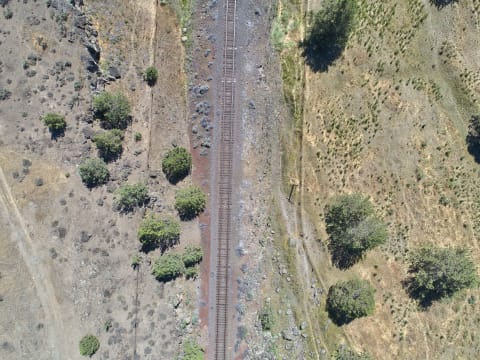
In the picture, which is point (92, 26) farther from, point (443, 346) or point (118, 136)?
point (443, 346)

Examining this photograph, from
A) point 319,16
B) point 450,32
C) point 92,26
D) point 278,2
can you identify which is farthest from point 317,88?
point 92,26

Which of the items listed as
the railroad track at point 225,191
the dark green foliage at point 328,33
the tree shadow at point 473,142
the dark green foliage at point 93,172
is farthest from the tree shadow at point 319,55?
the dark green foliage at point 93,172

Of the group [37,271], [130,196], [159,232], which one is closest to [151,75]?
[130,196]

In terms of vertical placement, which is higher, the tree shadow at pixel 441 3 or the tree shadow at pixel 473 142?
the tree shadow at pixel 441 3

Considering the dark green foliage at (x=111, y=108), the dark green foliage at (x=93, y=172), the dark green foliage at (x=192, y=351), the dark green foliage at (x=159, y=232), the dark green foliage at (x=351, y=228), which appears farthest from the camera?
the dark green foliage at (x=192, y=351)

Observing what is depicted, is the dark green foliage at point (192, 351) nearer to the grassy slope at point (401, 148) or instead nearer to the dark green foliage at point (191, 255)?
the dark green foliage at point (191, 255)

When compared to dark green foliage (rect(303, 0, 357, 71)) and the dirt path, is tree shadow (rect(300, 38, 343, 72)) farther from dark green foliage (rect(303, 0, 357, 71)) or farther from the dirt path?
the dirt path
